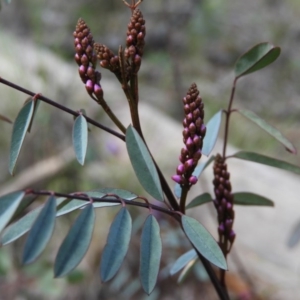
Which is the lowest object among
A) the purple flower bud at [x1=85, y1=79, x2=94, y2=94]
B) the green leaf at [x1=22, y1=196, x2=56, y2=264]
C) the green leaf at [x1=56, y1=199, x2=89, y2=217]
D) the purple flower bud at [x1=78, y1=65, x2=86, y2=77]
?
the green leaf at [x1=22, y1=196, x2=56, y2=264]

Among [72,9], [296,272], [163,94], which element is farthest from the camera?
[72,9]

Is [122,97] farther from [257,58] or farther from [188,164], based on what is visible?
[188,164]

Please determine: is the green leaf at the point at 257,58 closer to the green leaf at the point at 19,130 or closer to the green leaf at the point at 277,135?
the green leaf at the point at 277,135

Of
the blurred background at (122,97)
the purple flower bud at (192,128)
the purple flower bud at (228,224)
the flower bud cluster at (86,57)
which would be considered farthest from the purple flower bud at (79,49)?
the blurred background at (122,97)

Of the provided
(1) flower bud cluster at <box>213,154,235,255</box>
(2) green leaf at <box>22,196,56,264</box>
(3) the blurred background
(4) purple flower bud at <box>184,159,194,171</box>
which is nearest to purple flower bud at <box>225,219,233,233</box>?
(1) flower bud cluster at <box>213,154,235,255</box>

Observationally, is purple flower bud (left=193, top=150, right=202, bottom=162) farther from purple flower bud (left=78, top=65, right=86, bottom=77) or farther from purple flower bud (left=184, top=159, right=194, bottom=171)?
purple flower bud (left=78, top=65, right=86, bottom=77)

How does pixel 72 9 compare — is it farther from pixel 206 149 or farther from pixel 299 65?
pixel 206 149

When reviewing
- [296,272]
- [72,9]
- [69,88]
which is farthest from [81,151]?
[72,9]
